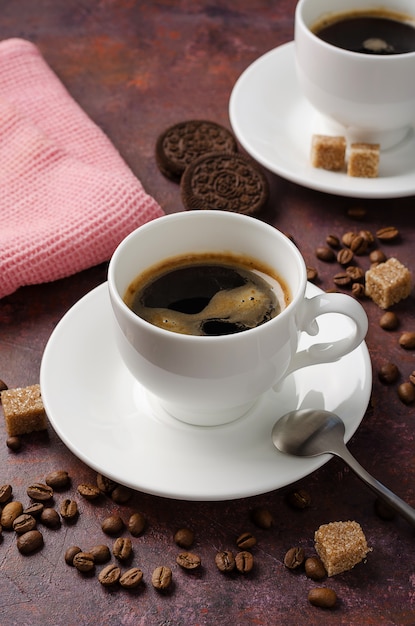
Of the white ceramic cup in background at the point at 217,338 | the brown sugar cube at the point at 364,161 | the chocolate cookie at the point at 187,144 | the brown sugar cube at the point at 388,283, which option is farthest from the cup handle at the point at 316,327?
the chocolate cookie at the point at 187,144

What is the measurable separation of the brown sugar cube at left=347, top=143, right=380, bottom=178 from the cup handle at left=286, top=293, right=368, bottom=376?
751 millimetres

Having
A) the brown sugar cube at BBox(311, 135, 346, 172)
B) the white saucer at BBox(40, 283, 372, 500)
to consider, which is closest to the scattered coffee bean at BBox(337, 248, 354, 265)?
the brown sugar cube at BBox(311, 135, 346, 172)

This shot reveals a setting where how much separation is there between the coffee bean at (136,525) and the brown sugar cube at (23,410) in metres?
0.30

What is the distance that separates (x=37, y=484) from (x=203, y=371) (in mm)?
441

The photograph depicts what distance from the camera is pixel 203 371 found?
4.74 ft

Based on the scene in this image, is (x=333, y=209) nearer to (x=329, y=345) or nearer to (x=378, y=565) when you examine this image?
(x=329, y=345)

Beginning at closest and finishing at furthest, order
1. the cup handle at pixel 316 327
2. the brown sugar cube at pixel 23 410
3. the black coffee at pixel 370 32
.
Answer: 1. the cup handle at pixel 316 327
2. the brown sugar cube at pixel 23 410
3. the black coffee at pixel 370 32

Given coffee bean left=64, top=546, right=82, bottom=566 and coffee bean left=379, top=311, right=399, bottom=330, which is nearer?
coffee bean left=64, top=546, right=82, bottom=566

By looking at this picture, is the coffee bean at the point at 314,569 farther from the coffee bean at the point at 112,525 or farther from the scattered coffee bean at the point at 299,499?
the coffee bean at the point at 112,525

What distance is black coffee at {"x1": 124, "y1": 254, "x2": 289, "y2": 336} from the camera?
5.16 ft

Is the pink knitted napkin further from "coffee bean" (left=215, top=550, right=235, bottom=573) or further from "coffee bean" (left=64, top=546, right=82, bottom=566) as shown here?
"coffee bean" (left=215, top=550, right=235, bottom=573)

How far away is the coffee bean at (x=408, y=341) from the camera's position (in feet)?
6.26

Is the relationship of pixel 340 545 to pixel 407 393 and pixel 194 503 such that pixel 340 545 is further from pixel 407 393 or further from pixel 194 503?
pixel 407 393

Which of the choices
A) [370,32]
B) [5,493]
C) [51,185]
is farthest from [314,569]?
[370,32]
